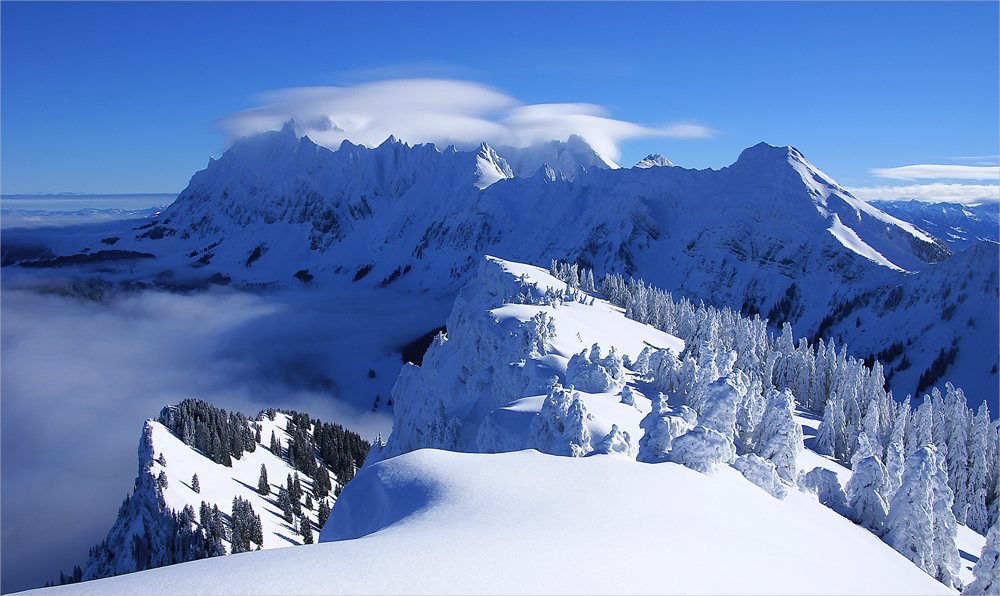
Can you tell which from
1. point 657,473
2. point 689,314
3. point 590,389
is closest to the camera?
point 657,473

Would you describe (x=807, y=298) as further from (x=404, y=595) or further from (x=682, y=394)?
(x=404, y=595)

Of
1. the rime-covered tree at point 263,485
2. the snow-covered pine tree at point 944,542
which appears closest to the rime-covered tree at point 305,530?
the rime-covered tree at point 263,485

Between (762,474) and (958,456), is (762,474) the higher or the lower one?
the higher one

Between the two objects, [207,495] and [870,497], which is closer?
[870,497]

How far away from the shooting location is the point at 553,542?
12.6 m

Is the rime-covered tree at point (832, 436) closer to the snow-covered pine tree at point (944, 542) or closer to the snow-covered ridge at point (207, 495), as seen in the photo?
the snow-covered pine tree at point (944, 542)

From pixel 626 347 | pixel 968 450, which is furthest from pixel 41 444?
pixel 968 450

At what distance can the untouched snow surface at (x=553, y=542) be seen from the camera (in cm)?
1048

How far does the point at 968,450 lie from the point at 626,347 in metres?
42.7

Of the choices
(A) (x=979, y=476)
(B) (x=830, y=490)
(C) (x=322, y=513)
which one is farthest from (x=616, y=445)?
(C) (x=322, y=513)

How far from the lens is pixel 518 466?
19.7 metres

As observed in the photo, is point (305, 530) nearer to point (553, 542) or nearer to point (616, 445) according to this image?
point (616, 445)

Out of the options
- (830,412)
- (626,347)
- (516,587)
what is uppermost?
(516,587)

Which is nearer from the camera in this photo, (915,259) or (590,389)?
(590,389)
